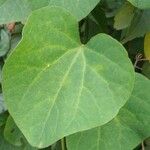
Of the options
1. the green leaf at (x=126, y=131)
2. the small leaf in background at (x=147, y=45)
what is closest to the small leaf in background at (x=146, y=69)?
the small leaf in background at (x=147, y=45)

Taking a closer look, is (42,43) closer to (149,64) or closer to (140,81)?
(140,81)

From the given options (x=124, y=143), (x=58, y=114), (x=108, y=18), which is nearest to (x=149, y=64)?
(x=108, y=18)

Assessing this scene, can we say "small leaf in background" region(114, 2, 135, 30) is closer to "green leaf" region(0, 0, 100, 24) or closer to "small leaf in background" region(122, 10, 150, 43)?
"small leaf in background" region(122, 10, 150, 43)

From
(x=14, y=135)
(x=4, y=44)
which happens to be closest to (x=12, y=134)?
(x=14, y=135)

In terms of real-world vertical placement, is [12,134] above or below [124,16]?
below

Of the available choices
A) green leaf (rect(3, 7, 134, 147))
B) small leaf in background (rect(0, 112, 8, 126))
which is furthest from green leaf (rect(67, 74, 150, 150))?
small leaf in background (rect(0, 112, 8, 126))

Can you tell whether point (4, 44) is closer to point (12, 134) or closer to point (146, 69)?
point (12, 134)

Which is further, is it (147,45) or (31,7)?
(147,45)
